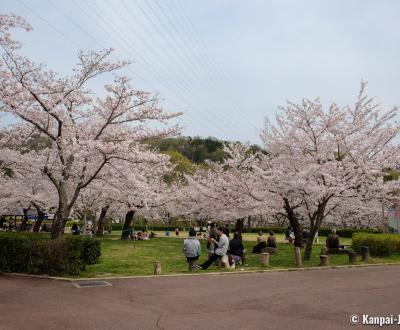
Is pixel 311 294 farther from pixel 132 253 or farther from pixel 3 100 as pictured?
pixel 132 253

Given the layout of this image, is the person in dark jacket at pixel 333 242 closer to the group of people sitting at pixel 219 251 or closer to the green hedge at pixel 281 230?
the group of people sitting at pixel 219 251

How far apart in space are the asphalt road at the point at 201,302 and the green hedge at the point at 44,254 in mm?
617

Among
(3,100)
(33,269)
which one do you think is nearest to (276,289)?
(33,269)

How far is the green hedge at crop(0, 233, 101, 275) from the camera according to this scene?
447 inches

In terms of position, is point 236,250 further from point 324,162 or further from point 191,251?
point 324,162

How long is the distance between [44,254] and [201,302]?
5.35 meters

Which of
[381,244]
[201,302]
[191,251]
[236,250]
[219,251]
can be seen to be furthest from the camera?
[381,244]

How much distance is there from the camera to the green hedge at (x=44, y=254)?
1136 cm

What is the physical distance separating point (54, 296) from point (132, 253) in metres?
10.9

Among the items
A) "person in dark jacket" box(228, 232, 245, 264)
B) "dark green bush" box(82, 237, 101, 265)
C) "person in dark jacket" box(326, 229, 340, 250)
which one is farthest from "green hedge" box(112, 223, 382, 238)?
"dark green bush" box(82, 237, 101, 265)

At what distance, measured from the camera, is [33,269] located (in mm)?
11531

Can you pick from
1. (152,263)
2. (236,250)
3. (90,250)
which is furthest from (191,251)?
(152,263)

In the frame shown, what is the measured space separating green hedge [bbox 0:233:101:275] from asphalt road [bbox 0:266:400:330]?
62 cm

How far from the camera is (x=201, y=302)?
831cm
